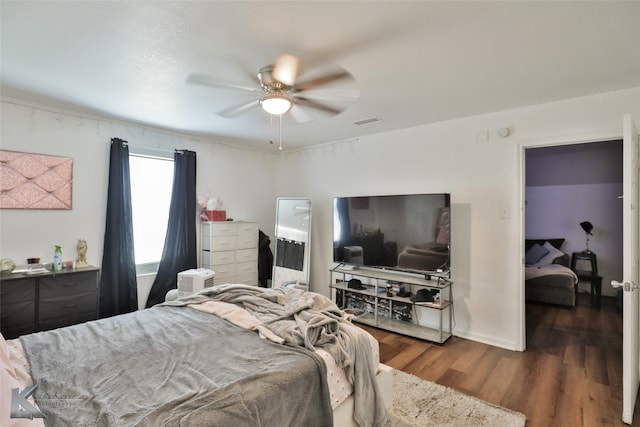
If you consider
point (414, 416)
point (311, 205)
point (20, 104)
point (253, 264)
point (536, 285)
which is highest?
point (20, 104)

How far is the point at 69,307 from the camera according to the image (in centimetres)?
296

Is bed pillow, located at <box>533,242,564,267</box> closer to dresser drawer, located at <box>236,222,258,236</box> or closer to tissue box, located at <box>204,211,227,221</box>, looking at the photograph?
dresser drawer, located at <box>236,222,258,236</box>

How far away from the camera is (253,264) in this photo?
462cm

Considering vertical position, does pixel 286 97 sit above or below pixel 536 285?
above

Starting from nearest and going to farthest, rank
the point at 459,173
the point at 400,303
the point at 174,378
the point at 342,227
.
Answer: the point at 174,378
the point at 459,173
the point at 400,303
the point at 342,227

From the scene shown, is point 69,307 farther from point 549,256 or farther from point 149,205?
point 549,256

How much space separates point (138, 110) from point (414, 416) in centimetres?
368

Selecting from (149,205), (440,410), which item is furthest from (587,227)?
(149,205)

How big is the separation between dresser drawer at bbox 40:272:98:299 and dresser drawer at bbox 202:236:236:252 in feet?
4.45

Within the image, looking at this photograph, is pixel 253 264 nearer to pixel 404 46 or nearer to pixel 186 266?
pixel 186 266

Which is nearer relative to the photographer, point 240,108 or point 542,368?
point 240,108

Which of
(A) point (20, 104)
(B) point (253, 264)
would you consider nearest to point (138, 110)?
(A) point (20, 104)

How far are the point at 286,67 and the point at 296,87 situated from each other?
6.6 inches

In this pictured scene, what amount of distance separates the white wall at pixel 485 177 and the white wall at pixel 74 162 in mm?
2719
